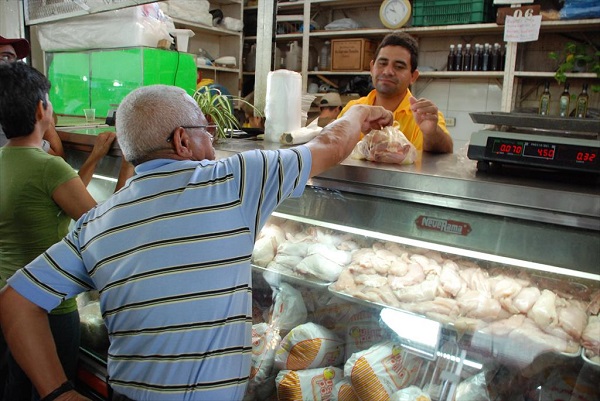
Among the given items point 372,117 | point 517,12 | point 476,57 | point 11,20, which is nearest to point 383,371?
point 372,117

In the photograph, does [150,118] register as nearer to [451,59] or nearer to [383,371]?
[383,371]

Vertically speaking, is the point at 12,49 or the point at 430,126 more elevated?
the point at 12,49

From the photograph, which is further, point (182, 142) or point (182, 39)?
point (182, 39)

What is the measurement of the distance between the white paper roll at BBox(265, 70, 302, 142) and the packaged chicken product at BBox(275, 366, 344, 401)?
936 mm

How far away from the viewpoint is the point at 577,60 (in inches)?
187

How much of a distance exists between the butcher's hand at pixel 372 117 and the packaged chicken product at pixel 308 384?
88 centimetres

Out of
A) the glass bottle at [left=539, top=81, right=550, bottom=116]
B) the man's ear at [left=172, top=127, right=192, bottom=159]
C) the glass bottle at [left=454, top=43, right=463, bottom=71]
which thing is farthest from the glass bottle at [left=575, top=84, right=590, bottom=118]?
the man's ear at [left=172, top=127, right=192, bottom=159]

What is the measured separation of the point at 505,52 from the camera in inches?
202

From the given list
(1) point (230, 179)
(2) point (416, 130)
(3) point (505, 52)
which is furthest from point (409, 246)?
(3) point (505, 52)

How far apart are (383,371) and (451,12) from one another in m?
4.68

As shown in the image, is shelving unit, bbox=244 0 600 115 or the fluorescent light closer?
the fluorescent light

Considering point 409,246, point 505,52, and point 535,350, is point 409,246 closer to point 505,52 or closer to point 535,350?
point 535,350

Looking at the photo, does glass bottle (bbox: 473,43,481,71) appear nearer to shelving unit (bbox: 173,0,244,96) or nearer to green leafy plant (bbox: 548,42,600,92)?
green leafy plant (bbox: 548,42,600,92)

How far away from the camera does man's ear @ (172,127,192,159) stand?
129 centimetres
